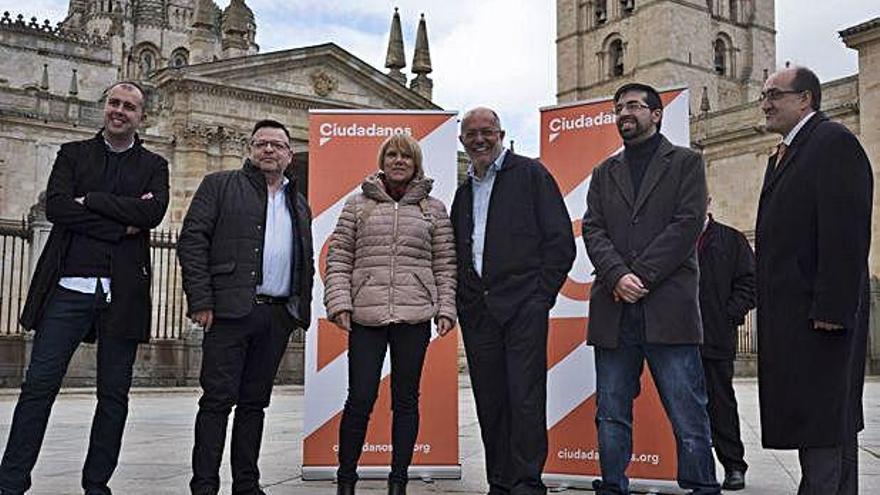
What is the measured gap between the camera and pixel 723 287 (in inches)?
255

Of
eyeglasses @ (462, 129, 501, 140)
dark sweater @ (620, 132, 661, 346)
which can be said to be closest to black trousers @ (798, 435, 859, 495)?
dark sweater @ (620, 132, 661, 346)

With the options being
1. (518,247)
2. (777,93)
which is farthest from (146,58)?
(777,93)

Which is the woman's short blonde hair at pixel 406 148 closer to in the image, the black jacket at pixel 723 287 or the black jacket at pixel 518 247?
the black jacket at pixel 518 247

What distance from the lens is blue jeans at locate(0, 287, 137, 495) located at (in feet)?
15.5

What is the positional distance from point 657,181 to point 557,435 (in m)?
1.92

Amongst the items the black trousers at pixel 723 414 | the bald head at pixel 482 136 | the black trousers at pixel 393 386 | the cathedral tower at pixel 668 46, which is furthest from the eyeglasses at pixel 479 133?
the cathedral tower at pixel 668 46

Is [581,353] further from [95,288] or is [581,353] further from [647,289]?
[95,288]

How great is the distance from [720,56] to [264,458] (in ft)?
162

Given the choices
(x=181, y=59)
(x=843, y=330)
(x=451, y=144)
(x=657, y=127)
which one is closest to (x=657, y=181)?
(x=657, y=127)

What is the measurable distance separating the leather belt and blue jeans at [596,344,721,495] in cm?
166

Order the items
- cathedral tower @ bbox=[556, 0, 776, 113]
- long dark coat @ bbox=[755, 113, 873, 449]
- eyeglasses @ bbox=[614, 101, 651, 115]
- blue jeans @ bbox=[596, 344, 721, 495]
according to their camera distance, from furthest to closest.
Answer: cathedral tower @ bbox=[556, 0, 776, 113] < eyeglasses @ bbox=[614, 101, 651, 115] < blue jeans @ bbox=[596, 344, 721, 495] < long dark coat @ bbox=[755, 113, 873, 449]

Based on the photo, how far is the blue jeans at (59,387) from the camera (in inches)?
185

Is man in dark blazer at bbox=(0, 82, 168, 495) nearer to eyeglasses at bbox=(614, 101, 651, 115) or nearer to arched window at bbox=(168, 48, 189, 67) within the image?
eyeglasses at bbox=(614, 101, 651, 115)

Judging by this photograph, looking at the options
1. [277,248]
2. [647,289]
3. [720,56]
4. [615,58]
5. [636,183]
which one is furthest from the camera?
[720,56]
